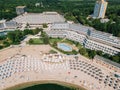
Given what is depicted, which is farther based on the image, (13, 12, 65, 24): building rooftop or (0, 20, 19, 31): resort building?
(13, 12, 65, 24): building rooftop

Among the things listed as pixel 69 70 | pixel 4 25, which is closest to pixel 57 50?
pixel 69 70

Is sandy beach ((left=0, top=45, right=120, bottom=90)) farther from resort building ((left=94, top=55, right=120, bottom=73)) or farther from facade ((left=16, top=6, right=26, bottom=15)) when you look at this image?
facade ((left=16, top=6, right=26, bottom=15))

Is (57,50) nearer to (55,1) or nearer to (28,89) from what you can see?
(28,89)

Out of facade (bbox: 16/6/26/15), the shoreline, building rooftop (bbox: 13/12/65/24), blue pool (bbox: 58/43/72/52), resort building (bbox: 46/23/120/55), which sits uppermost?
facade (bbox: 16/6/26/15)

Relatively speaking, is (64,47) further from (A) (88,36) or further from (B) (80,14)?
(B) (80,14)

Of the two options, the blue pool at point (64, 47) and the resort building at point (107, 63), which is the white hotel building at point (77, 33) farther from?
the resort building at point (107, 63)

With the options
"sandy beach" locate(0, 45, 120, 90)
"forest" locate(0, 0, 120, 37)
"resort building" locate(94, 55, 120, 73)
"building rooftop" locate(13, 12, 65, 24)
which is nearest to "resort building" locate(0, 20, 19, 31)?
"building rooftop" locate(13, 12, 65, 24)
